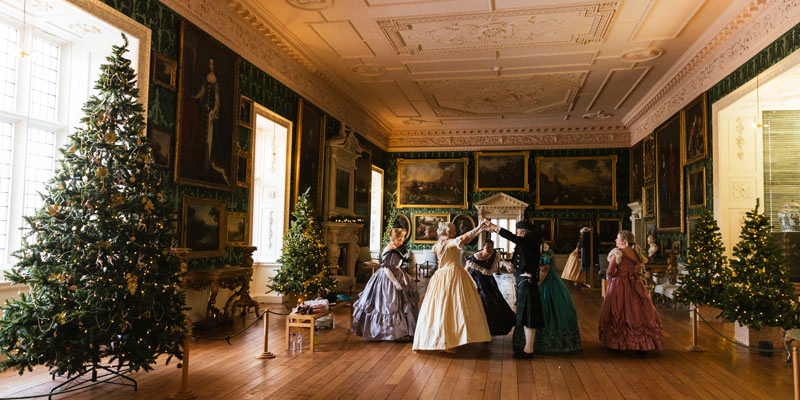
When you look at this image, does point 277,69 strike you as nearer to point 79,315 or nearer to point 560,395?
point 79,315

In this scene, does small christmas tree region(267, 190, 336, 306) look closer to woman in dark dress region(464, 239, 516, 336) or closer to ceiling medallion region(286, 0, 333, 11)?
woman in dark dress region(464, 239, 516, 336)

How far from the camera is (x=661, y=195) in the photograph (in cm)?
1456

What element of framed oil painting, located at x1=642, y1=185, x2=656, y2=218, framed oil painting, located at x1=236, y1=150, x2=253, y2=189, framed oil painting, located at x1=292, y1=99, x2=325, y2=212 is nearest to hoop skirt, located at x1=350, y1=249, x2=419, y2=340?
framed oil painting, located at x1=236, y1=150, x2=253, y2=189

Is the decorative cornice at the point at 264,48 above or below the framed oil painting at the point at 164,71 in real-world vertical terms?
above

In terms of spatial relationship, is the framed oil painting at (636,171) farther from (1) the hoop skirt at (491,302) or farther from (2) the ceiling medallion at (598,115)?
(1) the hoop skirt at (491,302)

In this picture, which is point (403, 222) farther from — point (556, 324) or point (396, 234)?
point (556, 324)

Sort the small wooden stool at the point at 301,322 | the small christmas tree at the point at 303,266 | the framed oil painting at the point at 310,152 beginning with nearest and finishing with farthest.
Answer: the small wooden stool at the point at 301,322, the small christmas tree at the point at 303,266, the framed oil painting at the point at 310,152

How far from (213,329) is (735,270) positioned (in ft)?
26.4

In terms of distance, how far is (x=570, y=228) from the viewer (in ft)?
64.4

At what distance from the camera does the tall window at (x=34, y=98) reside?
247 inches

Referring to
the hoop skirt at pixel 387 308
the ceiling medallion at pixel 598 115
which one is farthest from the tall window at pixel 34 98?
the ceiling medallion at pixel 598 115

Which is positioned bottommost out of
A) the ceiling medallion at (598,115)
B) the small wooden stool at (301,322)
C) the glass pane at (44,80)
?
the small wooden stool at (301,322)

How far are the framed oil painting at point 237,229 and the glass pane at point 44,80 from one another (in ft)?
11.1

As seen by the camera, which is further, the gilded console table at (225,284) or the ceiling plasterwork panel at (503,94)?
the ceiling plasterwork panel at (503,94)
